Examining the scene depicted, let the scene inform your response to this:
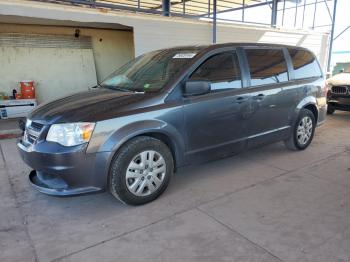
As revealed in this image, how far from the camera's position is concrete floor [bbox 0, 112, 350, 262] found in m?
2.51

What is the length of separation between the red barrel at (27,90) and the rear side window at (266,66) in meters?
5.74

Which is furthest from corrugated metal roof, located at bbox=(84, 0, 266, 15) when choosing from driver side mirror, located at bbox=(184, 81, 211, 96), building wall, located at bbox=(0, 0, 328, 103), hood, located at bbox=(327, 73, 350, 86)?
driver side mirror, located at bbox=(184, 81, 211, 96)

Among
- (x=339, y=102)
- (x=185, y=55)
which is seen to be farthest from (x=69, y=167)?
(x=339, y=102)

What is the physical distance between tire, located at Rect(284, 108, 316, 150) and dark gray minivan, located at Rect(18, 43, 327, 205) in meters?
0.22

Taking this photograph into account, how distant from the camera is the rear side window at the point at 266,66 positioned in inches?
160

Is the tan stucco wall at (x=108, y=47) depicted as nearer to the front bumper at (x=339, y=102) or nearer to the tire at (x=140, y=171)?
the front bumper at (x=339, y=102)

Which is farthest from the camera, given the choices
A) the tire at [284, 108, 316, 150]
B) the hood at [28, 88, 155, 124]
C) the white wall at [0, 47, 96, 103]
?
the white wall at [0, 47, 96, 103]

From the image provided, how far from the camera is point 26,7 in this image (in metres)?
6.12

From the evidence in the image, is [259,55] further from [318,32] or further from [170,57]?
[318,32]

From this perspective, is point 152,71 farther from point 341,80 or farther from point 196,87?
point 341,80

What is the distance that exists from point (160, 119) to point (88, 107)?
73cm

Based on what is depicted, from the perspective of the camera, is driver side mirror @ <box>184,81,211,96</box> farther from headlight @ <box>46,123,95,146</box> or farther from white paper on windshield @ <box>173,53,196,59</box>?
headlight @ <box>46,123,95,146</box>

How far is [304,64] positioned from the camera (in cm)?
489

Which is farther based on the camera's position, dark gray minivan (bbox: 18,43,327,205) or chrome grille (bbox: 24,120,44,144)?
chrome grille (bbox: 24,120,44,144)
